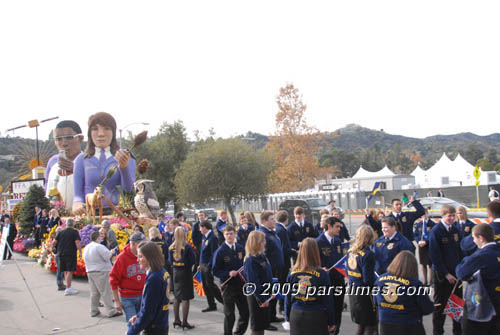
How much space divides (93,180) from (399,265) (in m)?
17.6

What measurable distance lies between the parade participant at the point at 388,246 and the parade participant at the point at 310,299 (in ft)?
6.04

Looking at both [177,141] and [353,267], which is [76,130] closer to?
[177,141]

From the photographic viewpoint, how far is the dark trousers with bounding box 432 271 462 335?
6.36 m

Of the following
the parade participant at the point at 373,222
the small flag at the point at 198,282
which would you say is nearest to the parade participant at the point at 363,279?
the small flag at the point at 198,282

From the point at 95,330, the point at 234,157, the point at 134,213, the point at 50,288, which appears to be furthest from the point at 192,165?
the point at 95,330

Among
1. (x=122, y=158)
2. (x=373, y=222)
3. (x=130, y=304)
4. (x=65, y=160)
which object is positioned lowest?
(x=130, y=304)

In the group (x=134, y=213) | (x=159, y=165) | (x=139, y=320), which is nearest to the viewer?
(x=139, y=320)

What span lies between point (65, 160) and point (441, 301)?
2192 cm

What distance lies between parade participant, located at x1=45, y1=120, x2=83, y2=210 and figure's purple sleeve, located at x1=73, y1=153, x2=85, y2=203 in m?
3.58

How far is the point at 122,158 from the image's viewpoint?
1873 centimetres

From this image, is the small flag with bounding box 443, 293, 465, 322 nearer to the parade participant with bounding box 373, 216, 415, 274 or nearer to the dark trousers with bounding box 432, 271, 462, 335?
the dark trousers with bounding box 432, 271, 462, 335

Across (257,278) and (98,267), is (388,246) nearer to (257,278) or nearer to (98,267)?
(257,278)

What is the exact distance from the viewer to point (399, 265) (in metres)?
4.39

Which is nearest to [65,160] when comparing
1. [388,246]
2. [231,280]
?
[231,280]
